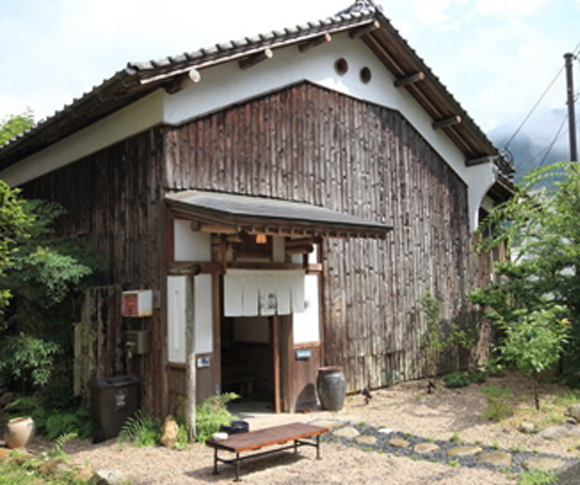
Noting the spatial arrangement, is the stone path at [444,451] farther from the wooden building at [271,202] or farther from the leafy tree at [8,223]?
the leafy tree at [8,223]

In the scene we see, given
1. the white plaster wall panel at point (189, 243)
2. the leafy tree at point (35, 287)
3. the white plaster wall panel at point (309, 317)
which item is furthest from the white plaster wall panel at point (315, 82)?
the white plaster wall panel at point (309, 317)

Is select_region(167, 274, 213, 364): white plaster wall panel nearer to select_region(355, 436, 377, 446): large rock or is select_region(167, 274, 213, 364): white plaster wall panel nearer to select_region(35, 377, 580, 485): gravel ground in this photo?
select_region(35, 377, 580, 485): gravel ground

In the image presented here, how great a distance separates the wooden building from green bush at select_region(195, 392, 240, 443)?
0.32 metres

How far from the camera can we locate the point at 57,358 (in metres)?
10.2

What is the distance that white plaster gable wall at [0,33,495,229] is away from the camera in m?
9.52

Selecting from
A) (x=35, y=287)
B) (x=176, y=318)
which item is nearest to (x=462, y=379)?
(x=176, y=318)

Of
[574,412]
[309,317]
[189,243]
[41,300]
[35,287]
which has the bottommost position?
[574,412]

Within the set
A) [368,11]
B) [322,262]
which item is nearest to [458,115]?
[368,11]

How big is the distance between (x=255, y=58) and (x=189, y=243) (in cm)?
346

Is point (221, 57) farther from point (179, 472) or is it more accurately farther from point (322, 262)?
point (179, 472)

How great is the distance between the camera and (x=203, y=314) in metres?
9.03

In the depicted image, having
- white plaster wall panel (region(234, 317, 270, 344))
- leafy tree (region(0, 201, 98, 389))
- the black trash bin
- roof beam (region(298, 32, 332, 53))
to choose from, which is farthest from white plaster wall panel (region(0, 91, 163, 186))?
white plaster wall panel (region(234, 317, 270, 344))

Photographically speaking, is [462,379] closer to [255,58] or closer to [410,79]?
[410,79]

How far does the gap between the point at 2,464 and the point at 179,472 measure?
2.57 m
